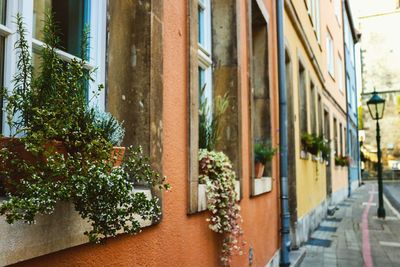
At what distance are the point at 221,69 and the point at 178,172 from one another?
1.79m

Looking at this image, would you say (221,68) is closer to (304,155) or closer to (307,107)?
(304,155)

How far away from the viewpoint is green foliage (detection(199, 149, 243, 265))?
354 cm

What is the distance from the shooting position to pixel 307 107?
10.7m

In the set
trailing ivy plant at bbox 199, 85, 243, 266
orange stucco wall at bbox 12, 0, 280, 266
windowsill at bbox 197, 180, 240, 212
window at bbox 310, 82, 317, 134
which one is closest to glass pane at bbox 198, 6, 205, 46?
trailing ivy plant at bbox 199, 85, 243, 266

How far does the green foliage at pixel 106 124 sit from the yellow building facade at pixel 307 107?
253 inches

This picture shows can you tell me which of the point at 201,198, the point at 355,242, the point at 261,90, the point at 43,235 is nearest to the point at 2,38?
the point at 43,235

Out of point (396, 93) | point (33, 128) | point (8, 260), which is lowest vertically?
point (8, 260)

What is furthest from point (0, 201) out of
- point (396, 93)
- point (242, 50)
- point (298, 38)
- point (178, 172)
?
point (396, 93)

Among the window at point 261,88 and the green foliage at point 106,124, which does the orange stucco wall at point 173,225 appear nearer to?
the green foliage at point 106,124

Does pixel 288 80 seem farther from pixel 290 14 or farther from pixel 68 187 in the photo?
pixel 68 187

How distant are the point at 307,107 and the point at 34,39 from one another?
931 cm

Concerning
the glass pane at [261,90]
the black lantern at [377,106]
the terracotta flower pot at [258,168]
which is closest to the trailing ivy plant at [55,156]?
the terracotta flower pot at [258,168]

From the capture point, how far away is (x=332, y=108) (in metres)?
17.4

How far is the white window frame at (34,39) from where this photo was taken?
188 cm
